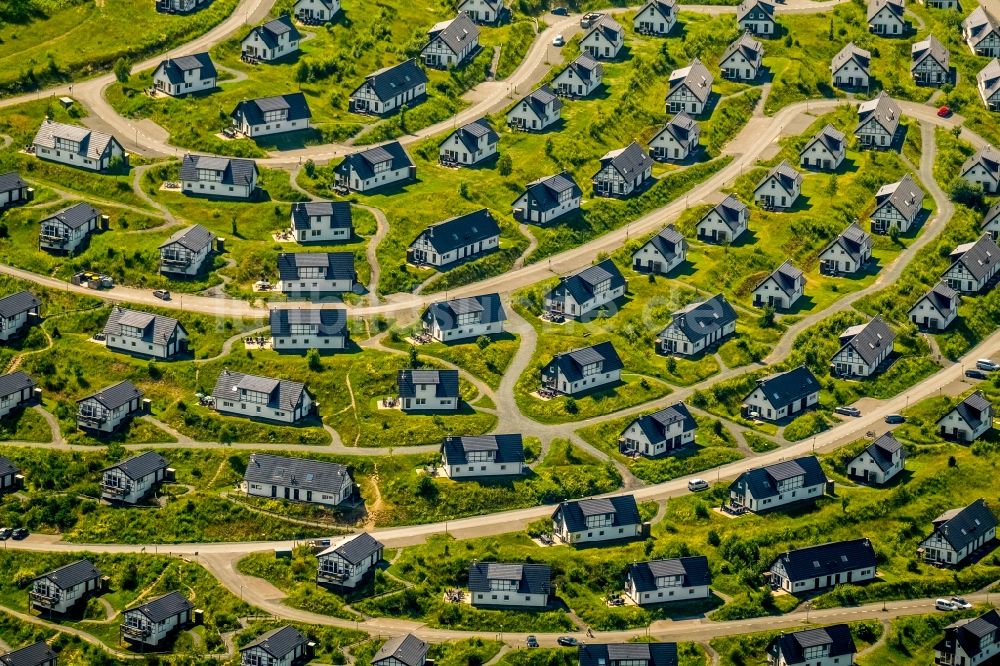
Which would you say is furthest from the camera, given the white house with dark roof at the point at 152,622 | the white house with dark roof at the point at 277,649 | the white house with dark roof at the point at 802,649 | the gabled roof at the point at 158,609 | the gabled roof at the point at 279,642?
the white house with dark roof at the point at 802,649

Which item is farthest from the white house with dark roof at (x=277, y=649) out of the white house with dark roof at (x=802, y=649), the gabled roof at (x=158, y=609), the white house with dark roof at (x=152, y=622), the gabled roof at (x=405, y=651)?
the white house with dark roof at (x=802, y=649)

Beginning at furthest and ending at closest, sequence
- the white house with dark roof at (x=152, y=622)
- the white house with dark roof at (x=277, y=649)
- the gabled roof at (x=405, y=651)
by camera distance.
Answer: the white house with dark roof at (x=152, y=622)
the white house with dark roof at (x=277, y=649)
the gabled roof at (x=405, y=651)

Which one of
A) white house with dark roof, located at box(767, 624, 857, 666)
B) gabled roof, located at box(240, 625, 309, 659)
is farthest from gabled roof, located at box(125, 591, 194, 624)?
white house with dark roof, located at box(767, 624, 857, 666)

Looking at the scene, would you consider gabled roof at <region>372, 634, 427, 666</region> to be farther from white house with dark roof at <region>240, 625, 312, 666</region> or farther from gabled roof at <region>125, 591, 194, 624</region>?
gabled roof at <region>125, 591, 194, 624</region>

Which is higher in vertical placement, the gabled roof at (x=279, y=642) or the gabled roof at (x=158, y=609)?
the gabled roof at (x=158, y=609)

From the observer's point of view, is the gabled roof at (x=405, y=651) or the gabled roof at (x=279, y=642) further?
the gabled roof at (x=279, y=642)

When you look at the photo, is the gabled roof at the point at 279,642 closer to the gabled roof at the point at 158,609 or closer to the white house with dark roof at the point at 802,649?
the gabled roof at the point at 158,609

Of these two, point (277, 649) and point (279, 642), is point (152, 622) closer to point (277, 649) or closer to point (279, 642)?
point (279, 642)
